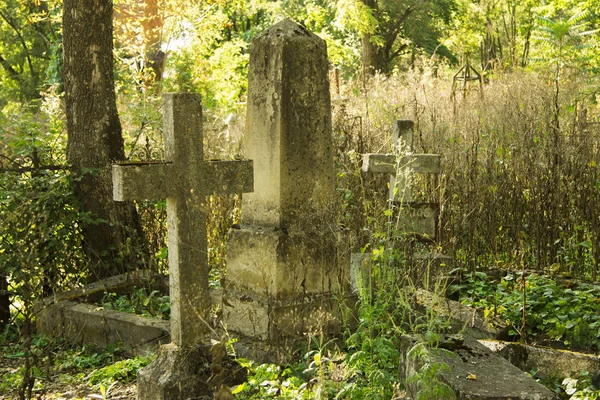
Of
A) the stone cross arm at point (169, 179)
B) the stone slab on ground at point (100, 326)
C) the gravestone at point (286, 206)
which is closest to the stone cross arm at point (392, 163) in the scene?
the gravestone at point (286, 206)

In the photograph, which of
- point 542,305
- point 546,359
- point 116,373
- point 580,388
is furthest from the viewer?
point 542,305

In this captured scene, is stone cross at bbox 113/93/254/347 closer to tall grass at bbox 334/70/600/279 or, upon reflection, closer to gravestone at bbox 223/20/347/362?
gravestone at bbox 223/20/347/362

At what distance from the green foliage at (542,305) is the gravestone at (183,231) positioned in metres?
2.26

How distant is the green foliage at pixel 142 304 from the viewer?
6.38m

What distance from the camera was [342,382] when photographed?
405 centimetres

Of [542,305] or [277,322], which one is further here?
[542,305]

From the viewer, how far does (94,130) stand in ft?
24.2

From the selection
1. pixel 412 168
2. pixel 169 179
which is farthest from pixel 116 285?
pixel 412 168

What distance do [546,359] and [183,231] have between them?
2.37 m

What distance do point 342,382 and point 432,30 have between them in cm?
2506

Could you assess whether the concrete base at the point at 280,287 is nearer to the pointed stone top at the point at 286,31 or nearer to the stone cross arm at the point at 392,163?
the stone cross arm at the point at 392,163

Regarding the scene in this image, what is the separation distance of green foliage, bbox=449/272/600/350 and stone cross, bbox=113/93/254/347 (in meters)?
2.26

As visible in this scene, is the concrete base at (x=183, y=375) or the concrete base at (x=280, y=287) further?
the concrete base at (x=280, y=287)

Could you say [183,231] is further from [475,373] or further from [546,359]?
[546,359]
